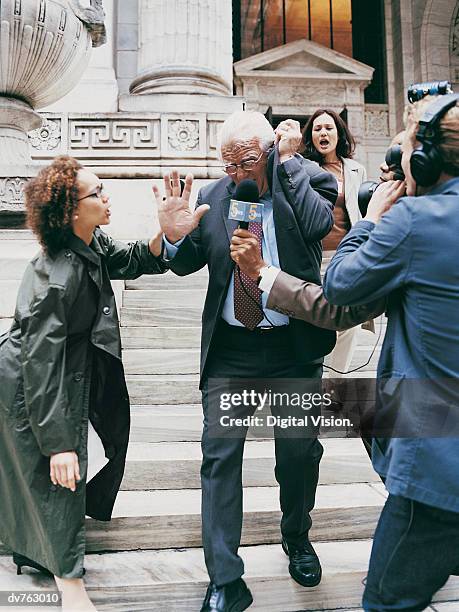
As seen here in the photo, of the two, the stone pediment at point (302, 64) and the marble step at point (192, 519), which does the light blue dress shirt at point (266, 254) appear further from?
the stone pediment at point (302, 64)

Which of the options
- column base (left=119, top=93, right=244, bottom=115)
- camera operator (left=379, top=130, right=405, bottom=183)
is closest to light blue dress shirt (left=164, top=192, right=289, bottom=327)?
camera operator (left=379, top=130, right=405, bottom=183)

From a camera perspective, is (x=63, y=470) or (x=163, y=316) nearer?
(x=63, y=470)

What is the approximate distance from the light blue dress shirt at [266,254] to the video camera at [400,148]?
1.74 feet

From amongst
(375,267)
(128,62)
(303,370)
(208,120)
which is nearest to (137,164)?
(208,120)

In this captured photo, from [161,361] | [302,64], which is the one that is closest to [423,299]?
[161,361]

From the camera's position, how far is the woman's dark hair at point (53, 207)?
2482 millimetres

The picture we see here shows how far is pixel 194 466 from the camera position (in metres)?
3.47

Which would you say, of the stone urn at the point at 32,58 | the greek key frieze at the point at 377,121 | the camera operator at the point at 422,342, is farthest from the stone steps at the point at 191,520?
the greek key frieze at the point at 377,121

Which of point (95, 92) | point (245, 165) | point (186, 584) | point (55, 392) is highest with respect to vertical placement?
point (95, 92)

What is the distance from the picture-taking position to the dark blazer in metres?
2.54

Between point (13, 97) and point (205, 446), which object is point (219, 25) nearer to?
point (13, 97)

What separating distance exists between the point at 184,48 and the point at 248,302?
6484 millimetres

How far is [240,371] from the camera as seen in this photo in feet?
8.67

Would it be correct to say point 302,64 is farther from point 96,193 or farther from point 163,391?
point 96,193
